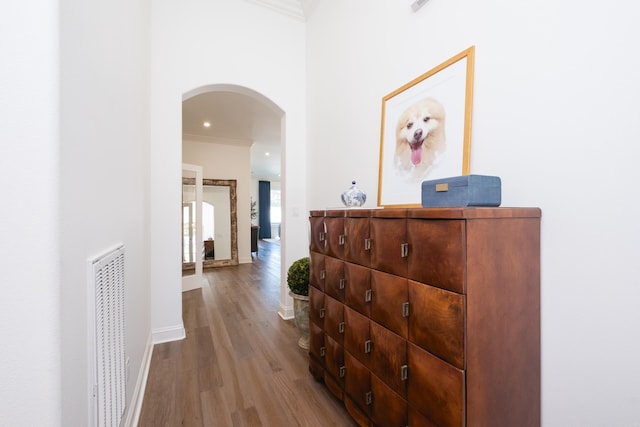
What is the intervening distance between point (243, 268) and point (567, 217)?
19.0 feet

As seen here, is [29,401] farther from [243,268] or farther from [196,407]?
[243,268]

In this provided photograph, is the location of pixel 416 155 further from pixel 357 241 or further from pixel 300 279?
pixel 300 279

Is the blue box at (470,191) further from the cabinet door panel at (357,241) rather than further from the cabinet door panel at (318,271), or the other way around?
the cabinet door panel at (318,271)

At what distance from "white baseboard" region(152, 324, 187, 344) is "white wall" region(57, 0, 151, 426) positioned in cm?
88

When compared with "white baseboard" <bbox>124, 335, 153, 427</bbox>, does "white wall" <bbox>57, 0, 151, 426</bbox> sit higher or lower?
higher

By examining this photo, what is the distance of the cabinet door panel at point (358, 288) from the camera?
4.61ft

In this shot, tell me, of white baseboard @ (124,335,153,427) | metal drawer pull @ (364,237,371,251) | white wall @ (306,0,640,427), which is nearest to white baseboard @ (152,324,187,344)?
white baseboard @ (124,335,153,427)

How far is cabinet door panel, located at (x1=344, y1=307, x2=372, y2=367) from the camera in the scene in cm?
140

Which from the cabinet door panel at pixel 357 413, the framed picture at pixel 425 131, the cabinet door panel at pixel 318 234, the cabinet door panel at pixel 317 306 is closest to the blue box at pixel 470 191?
the framed picture at pixel 425 131

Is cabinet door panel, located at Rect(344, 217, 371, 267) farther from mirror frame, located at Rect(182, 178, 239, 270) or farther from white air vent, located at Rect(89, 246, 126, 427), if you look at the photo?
mirror frame, located at Rect(182, 178, 239, 270)

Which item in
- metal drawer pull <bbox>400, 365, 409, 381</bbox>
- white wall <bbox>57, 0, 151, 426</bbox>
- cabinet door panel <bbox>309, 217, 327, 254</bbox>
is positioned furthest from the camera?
cabinet door panel <bbox>309, 217, 327, 254</bbox>

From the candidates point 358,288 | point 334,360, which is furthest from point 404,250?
point 334,360

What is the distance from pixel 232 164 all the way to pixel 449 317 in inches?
248

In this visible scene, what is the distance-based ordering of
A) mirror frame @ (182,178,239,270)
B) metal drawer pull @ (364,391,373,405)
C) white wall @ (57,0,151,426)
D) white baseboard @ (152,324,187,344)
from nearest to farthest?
white wall @ (57,0,151,426) < metal drawer pull @ (364,391,373,405) < white baseboard @ (152,324,187,344) < mirror frame @ (182,178,239,270)
